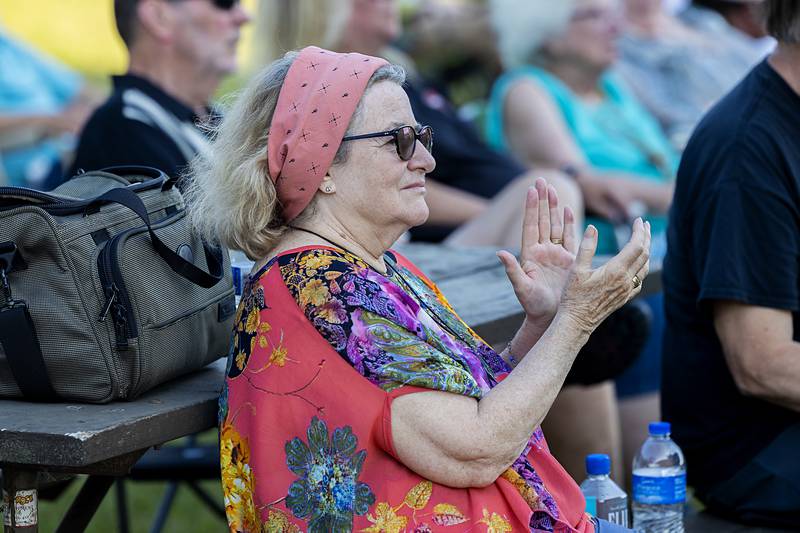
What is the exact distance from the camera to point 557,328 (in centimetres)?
205

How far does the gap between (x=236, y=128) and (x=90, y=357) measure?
53cm

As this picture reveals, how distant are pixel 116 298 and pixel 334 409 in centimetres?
42

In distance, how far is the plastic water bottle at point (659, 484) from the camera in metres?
2.77

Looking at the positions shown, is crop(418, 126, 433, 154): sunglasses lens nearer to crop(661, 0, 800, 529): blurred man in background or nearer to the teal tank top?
crop(661, 0, 800, 529): blurred man in background

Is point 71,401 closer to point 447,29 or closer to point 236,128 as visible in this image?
point 236,128

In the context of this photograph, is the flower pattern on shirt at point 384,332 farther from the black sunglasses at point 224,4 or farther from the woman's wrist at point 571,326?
the black sunglasses at point 224,4

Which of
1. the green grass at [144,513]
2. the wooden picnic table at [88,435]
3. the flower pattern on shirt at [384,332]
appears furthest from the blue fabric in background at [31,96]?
the flower pattern on shirt at [384,332]

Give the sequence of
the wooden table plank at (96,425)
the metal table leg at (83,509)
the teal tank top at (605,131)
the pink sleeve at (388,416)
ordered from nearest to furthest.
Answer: the wooden table plank at (96,425) → the pink sleeve at (388,416) → the metal table leg at (83,509) → the teal tank top at (605,131)

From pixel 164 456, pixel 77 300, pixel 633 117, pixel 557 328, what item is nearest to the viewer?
pixel 77 300

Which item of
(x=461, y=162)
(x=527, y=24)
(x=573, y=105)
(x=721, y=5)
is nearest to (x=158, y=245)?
(x=461, y=162)

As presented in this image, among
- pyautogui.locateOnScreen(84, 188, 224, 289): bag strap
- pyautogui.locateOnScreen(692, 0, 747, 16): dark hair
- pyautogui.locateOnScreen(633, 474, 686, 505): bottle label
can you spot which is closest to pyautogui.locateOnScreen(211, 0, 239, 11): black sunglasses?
pyautogui.locateOnScreen(84, 188, 224, 289): bag strap

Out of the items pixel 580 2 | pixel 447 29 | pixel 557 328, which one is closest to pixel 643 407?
pixel 580 2

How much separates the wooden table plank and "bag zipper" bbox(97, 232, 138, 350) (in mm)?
129

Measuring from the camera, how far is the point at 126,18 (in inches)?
157
